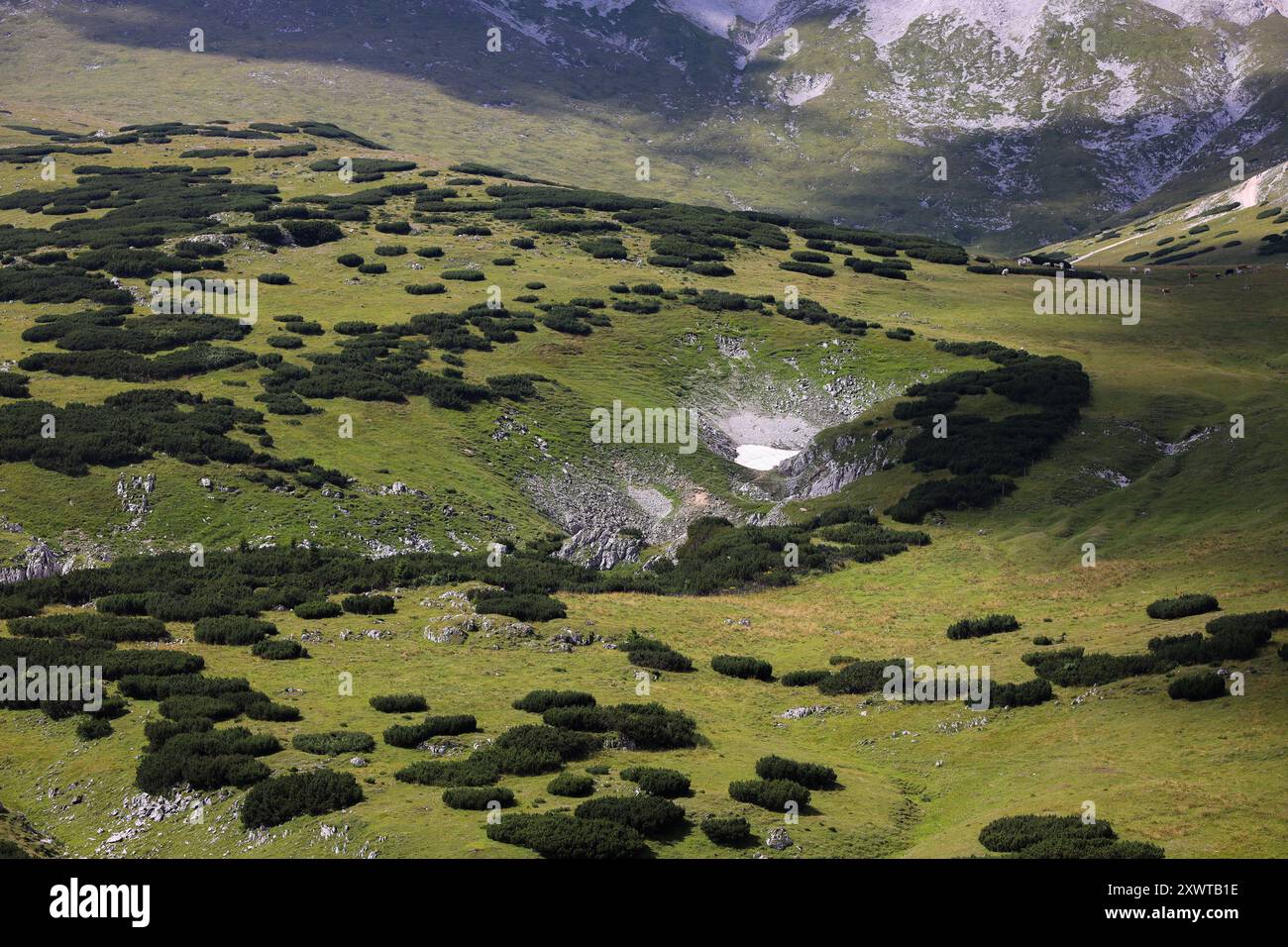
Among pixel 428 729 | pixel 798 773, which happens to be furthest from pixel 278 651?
pixel 798 773

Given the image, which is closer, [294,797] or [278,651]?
[294,797]

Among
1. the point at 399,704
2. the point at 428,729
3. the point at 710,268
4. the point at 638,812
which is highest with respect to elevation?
the point at 710,268

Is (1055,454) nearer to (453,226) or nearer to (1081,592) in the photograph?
(1081,592)

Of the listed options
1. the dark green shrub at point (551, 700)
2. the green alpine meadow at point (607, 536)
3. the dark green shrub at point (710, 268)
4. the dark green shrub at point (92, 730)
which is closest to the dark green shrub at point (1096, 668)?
the green alpine meadow at point (607, 536)

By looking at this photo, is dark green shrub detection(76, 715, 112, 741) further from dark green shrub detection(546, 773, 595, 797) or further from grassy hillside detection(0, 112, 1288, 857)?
dark green shrub detection(546, 773, 595, 797)

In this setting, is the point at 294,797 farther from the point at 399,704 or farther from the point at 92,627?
the point at 92,627

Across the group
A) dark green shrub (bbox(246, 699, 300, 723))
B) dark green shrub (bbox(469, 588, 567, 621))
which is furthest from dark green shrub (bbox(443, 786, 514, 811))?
dark green shrub (bbox(469, 588, 567, 621))

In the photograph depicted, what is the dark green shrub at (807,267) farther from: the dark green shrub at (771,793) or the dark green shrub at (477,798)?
the dark green shrub at (477,798)
